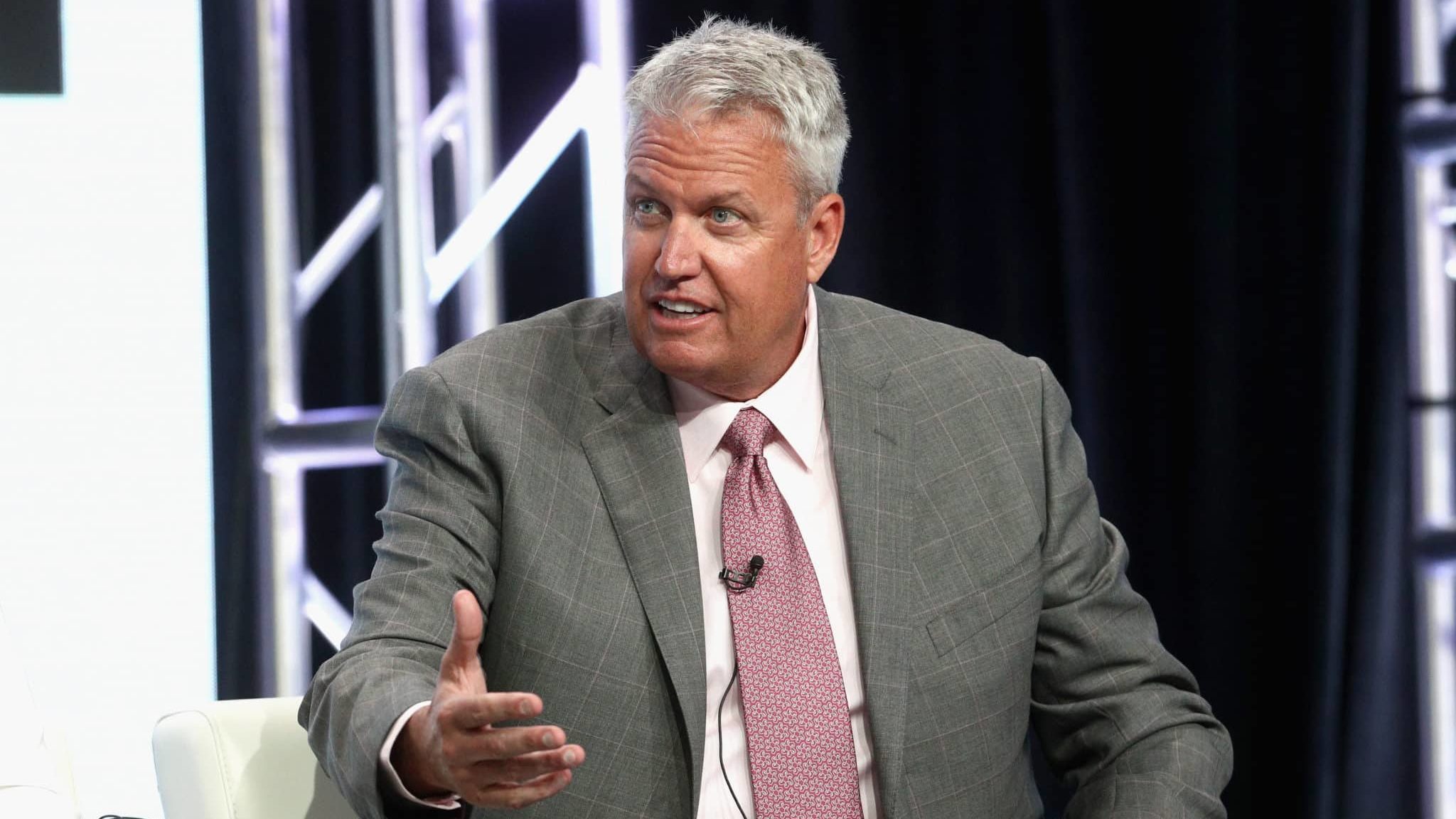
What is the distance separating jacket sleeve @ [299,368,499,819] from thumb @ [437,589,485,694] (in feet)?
0.35

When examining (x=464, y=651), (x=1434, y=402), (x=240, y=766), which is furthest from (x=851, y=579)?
(x=1434, y=402)

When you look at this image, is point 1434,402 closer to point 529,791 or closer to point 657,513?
point 657,513

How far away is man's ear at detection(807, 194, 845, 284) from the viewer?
68.1 inches

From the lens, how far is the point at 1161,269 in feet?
8.84

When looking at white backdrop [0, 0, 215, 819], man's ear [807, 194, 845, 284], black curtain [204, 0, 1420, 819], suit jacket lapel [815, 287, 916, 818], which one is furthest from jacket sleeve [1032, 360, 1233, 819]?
white backdrop [0, 0, 215, 819]

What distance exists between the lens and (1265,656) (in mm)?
2574

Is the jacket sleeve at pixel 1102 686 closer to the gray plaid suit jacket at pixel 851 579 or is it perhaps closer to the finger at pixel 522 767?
the gray plaid suit jacket at pixel 851 579

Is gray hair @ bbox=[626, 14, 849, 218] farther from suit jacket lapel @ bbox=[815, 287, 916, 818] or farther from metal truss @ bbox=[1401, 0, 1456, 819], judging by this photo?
metal truss @ bbox=[1401, 0, 1456, 819]

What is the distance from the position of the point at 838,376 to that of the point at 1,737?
100cm

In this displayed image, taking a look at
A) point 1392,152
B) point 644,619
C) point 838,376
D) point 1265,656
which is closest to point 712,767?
point 644,619

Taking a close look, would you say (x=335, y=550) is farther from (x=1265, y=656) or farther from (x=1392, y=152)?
(x=1392, y=152)

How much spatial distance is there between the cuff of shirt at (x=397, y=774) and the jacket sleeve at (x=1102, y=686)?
2.41ft

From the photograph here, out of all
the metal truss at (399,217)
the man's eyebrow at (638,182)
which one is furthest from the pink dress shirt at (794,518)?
the metal truss at (399,217)

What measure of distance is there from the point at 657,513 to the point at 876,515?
0.25 metres
